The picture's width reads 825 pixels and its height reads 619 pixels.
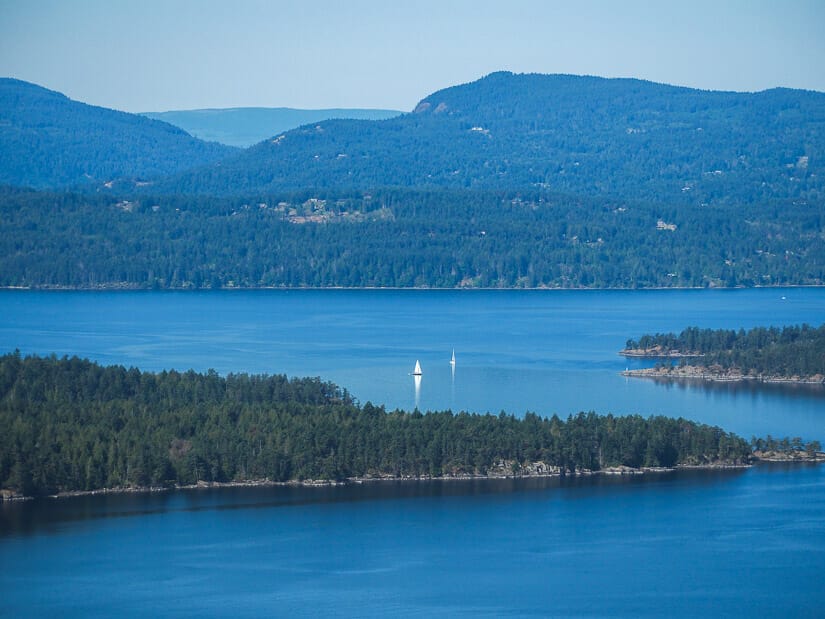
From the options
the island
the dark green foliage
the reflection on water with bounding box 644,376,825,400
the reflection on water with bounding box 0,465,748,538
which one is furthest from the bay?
the reflection on water with bounding box 0,465,748,538

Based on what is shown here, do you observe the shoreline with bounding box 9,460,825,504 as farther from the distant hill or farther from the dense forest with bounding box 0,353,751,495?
the distant hill

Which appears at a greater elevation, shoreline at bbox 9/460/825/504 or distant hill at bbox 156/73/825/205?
distant hill at bbox 156/73/825/205

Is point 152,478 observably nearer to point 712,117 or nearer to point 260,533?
point 260,533

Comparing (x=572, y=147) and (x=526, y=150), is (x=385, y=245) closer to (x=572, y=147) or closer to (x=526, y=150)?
(x=526, y=150)

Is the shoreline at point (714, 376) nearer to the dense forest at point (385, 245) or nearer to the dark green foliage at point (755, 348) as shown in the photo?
the dark green foliage at point (755, 348)

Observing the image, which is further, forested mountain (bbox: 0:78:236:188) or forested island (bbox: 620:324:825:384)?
forested mountain (bbox: 0:78:236:188)

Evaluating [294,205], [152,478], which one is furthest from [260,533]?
[294,205]

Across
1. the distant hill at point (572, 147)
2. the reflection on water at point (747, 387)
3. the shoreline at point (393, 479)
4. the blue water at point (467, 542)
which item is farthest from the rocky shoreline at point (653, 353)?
the distant hill at point (572, 147)
